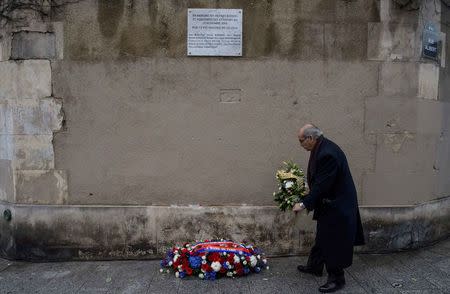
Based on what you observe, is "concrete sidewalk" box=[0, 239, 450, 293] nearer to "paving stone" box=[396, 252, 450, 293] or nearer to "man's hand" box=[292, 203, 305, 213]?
"paving stone" box=[396, 252, 450, 293]

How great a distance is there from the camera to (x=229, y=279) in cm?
447

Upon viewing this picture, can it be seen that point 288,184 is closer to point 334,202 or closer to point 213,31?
point 334,202

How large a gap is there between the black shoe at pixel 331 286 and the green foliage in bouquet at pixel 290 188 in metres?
0.89

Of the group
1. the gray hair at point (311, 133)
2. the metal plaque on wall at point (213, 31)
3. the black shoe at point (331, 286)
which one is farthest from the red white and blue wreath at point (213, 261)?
the metal plaque on wall at point (213, 31)

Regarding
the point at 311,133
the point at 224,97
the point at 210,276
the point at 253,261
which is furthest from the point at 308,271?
the point at 224,97

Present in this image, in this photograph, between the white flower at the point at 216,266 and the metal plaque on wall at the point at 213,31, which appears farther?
the metal plaque on wall at the point at 213,31

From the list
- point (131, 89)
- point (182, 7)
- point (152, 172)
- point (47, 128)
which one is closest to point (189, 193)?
point (152, 172)

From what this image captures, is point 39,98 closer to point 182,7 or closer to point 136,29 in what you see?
point 136,29

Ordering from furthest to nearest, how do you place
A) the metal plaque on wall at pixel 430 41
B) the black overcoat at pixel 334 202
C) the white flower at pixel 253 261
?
1. the metal plaque on wall at pixel 430 41
2. the white flower at pixel 253 261
3. the black overcoat at pixel 334 202

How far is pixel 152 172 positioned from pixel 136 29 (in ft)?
5.90

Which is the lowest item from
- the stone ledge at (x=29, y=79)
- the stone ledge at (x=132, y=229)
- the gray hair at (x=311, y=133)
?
the stone ledge at (x=132, y=229)

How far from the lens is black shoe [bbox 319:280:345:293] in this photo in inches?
161

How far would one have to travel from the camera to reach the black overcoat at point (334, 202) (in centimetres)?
400

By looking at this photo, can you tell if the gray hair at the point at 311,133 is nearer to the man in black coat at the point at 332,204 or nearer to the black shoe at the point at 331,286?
the man in black coat at the point at 332,204
